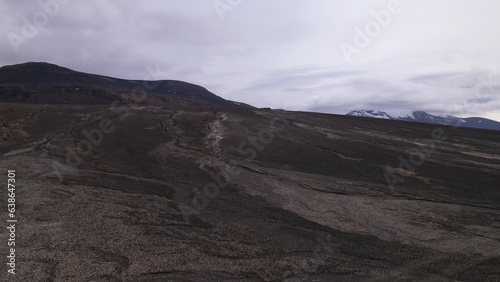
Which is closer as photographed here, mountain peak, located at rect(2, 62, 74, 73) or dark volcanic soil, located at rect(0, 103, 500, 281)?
dark volcanic soil, located at rect(0, 103, 500, 281)

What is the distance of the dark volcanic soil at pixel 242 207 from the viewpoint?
5242 mm

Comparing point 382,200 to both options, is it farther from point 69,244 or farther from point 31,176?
point 31,176

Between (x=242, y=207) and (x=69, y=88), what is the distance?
145 ft

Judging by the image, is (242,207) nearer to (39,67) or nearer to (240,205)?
(240,205)

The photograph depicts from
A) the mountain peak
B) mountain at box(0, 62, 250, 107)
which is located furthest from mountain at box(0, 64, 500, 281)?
the mountain peak

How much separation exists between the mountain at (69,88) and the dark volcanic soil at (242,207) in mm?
28186

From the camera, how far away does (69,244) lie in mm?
5598

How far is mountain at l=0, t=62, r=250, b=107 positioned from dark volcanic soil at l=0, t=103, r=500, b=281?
2819cm

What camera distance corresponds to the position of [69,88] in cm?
4288

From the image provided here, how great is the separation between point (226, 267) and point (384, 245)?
330 centimetres

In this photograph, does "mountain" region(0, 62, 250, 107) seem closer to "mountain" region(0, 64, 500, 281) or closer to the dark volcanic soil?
"mountain" region(0, 64, 500, 281)

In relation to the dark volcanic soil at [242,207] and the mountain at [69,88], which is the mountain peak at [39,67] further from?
the dark volcanic soil at [242,207]

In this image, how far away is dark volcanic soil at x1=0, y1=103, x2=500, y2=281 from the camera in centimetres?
524

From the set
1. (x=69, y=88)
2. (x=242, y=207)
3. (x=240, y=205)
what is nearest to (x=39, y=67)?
(x=69, y=88)
